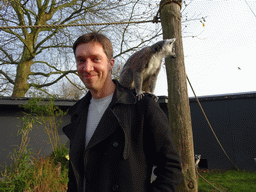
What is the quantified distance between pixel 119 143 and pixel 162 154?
24 cm

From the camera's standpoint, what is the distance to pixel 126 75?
75.8 inches

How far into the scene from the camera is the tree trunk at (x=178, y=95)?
7.25 ft

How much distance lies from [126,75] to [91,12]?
7.77m

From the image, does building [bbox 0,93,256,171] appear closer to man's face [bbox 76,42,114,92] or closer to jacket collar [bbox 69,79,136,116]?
jacket collar [bbox 69,79,136,116]

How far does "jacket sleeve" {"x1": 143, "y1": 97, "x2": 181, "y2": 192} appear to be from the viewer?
34.5 inches

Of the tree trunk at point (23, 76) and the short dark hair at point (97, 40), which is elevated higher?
the tree trunk at point (23, 76)

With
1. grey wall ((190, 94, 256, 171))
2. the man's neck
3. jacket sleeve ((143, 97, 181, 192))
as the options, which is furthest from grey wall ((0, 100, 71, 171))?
jacket sleeve ((143, 97, 181, 192))

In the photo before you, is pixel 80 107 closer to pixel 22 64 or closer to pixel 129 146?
pixel 129 146

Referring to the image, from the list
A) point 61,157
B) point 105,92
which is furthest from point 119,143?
point 61,157

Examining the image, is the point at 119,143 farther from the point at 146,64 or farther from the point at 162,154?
the point at 146,64

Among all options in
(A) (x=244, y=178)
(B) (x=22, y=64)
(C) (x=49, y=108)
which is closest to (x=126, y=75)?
(C) (x=49, y=108)

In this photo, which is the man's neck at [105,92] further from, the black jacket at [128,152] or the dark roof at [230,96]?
the dark roof at [230,96]

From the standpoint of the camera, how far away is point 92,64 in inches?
39.2

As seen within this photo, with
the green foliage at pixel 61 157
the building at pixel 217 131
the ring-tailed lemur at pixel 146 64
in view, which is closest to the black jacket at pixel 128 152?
the ring-tailed lemur at pixel 146 64
